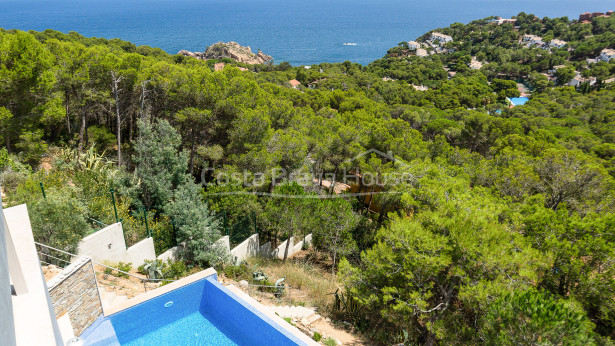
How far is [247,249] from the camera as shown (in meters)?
11.6

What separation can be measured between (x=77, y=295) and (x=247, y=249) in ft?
18.5

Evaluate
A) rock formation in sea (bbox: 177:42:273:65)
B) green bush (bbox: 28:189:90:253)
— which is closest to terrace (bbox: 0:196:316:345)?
green bush (bbox: 28:189:90:253)

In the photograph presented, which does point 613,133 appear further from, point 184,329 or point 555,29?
point 555,29

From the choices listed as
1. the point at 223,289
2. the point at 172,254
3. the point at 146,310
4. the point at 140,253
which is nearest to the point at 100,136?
the point at 140,253

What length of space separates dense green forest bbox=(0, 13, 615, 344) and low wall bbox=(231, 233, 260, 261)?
63cm

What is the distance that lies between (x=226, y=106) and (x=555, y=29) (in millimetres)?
121527

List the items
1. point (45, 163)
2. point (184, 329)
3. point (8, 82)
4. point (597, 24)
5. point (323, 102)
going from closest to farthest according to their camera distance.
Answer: point (184, 329)
point (8, 82)
point (45, 163)
point (323, 102)
point (597, 24)

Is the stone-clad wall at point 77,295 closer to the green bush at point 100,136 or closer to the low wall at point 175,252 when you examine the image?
the low wall at point 175,252

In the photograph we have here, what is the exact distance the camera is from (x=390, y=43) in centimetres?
12069

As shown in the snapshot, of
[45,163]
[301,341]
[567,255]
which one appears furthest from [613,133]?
[45,163]

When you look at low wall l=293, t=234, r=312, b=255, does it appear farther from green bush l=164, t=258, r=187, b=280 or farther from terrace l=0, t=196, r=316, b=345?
terrace l=0, t=196, r=316, b=345

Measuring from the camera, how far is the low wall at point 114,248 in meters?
8.12

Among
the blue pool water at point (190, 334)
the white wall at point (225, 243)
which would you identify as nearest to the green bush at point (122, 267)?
the blue pool water at point (190, 334)

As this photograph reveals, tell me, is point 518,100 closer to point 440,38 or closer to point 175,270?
point 175,270
